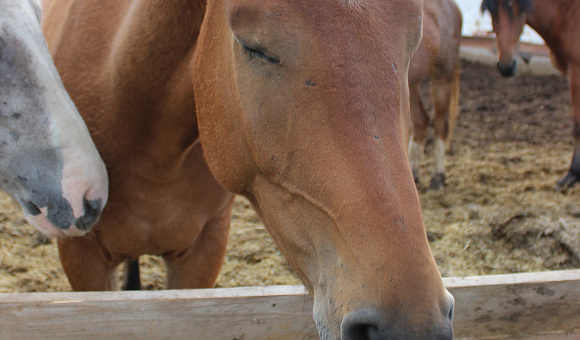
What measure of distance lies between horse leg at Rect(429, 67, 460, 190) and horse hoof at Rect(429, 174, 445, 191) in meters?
0.06

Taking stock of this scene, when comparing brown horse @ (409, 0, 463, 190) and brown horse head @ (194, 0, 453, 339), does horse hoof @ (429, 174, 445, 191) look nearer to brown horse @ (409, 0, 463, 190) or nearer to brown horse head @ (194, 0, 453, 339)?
brown horse @ (409, 0, 463, 190)

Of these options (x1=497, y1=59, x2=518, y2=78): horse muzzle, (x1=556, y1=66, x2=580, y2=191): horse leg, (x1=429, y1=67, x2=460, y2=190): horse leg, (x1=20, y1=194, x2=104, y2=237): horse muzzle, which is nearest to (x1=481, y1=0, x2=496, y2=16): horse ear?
(x1=497, y1=59, x2=518, y2=78): horse muzzle

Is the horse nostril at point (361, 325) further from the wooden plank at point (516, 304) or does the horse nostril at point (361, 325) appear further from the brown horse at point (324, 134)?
the wooden plank at point (516, 304)

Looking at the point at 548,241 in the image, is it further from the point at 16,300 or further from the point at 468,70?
the point at 468,70

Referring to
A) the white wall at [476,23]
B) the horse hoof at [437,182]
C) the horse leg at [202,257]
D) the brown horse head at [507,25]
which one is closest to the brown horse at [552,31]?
the brown horse head at [507,25]

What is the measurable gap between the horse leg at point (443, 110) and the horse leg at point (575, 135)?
3.53 feet

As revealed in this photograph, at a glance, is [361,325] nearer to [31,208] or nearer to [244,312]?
[244,312]

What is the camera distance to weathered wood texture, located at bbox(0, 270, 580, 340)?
1653 millimetres

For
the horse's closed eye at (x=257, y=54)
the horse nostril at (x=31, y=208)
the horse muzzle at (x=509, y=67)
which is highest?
the horse's closed eye at (x=257, y=54)

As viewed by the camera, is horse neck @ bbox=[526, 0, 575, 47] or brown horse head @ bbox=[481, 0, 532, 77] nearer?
horse neck @ bbox=[526, 0, 575, 47]

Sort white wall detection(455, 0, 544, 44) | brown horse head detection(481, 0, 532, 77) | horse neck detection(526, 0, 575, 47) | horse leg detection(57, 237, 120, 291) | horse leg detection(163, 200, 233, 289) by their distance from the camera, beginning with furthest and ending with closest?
white wall detection(455, 0, 544, 44) → brown horse head detection(481, 0, 532, 77) → horse neck detection(526, 0, 575, 47) → horse leg detection(163, 200, 233, 289) → horse leg detection(57, 237, 120, 291)

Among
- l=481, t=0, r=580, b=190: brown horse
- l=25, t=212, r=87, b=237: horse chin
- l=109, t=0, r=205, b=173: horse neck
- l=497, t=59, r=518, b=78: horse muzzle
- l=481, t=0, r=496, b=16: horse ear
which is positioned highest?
l=109, t=0, r=205, b=173: horse neck

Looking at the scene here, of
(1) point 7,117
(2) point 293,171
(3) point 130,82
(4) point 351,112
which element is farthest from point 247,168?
(1) point 7,117

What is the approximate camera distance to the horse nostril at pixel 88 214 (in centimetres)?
166
